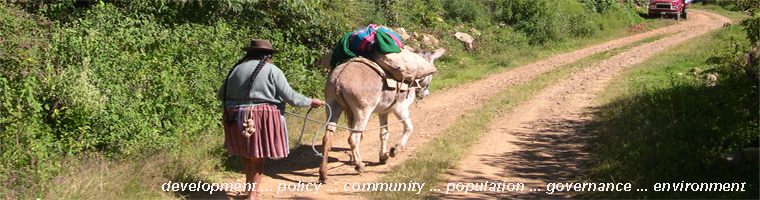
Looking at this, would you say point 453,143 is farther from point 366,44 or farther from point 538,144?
point 366,44

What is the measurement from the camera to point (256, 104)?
5.21 meters

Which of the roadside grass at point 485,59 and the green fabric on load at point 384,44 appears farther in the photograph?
the roadside grass at point 485,59

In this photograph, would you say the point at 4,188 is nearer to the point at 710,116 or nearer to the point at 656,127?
the point at 656,127

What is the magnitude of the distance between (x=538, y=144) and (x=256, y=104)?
166 inches

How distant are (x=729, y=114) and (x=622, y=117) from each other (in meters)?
1.61

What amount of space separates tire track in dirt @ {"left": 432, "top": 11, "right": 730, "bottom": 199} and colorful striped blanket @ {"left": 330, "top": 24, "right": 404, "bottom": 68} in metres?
1.63

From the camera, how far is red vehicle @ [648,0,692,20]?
87.6 feet

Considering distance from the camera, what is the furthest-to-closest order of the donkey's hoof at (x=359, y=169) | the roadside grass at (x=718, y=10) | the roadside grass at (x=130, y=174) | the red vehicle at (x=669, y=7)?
the roadside grass at (x=718, y=10) → the red vehicle at (x=669, y=7) → the donkey's hoof at (x=359, y=169) → the roadside grass at (x=130, y=174)

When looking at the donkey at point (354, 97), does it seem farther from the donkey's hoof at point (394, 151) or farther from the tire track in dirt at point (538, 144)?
the tire track in dirt at point (538, 144)

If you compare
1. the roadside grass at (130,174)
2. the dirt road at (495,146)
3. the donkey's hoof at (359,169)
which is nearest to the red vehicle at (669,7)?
the dirt road at (495,146)

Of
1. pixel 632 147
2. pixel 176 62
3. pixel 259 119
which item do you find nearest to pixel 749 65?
pixel 632 147

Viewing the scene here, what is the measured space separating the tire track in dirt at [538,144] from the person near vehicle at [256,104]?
1.72m

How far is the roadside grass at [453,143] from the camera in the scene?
620cm

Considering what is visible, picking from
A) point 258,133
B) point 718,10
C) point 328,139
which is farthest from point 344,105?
point 718,10
